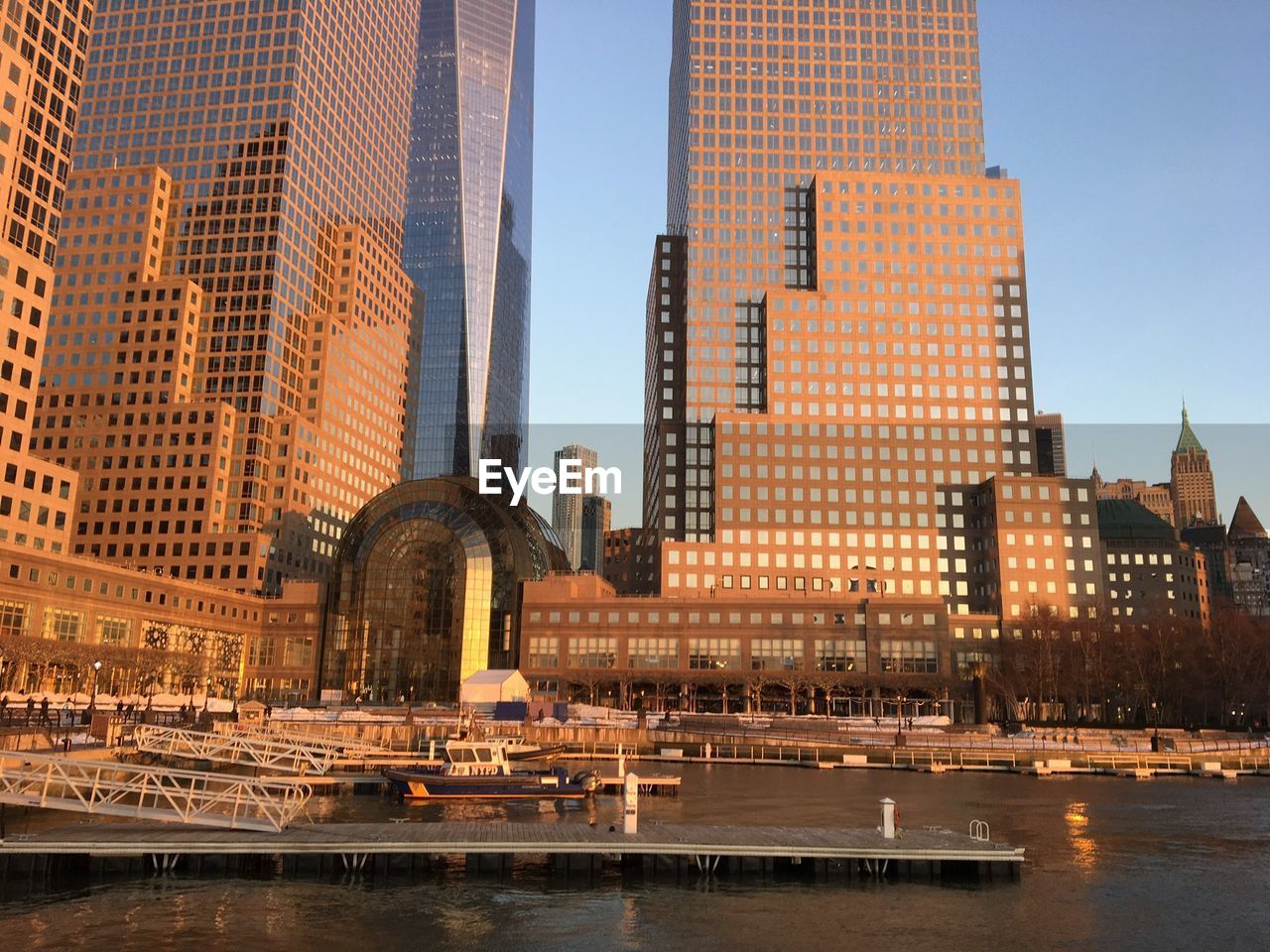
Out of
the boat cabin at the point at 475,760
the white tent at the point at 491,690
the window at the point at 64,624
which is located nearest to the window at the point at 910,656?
the white tent at the point at 491,690

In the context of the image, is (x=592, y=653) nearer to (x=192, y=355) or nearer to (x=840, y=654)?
(x=840, y=654)

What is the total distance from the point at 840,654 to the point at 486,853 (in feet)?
401

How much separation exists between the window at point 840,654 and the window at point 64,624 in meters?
101

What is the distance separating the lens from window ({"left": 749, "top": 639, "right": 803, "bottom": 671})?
158 metres

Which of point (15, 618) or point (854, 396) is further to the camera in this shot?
point (854, 396)

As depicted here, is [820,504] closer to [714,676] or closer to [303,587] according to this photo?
[714,676]

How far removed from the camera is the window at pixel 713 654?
158 m

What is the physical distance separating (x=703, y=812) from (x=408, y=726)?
1954 inches

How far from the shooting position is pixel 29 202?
11656 cm

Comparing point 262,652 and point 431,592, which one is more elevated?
point 431,592

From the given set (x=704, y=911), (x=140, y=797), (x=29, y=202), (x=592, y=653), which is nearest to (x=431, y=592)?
(x=592, y=653)

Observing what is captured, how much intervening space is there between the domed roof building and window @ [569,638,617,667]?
8.92 m

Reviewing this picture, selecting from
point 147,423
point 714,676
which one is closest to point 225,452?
point 147,423

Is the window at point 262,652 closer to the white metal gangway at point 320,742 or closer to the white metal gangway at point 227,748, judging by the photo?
the white metal gangway at point 320,742
